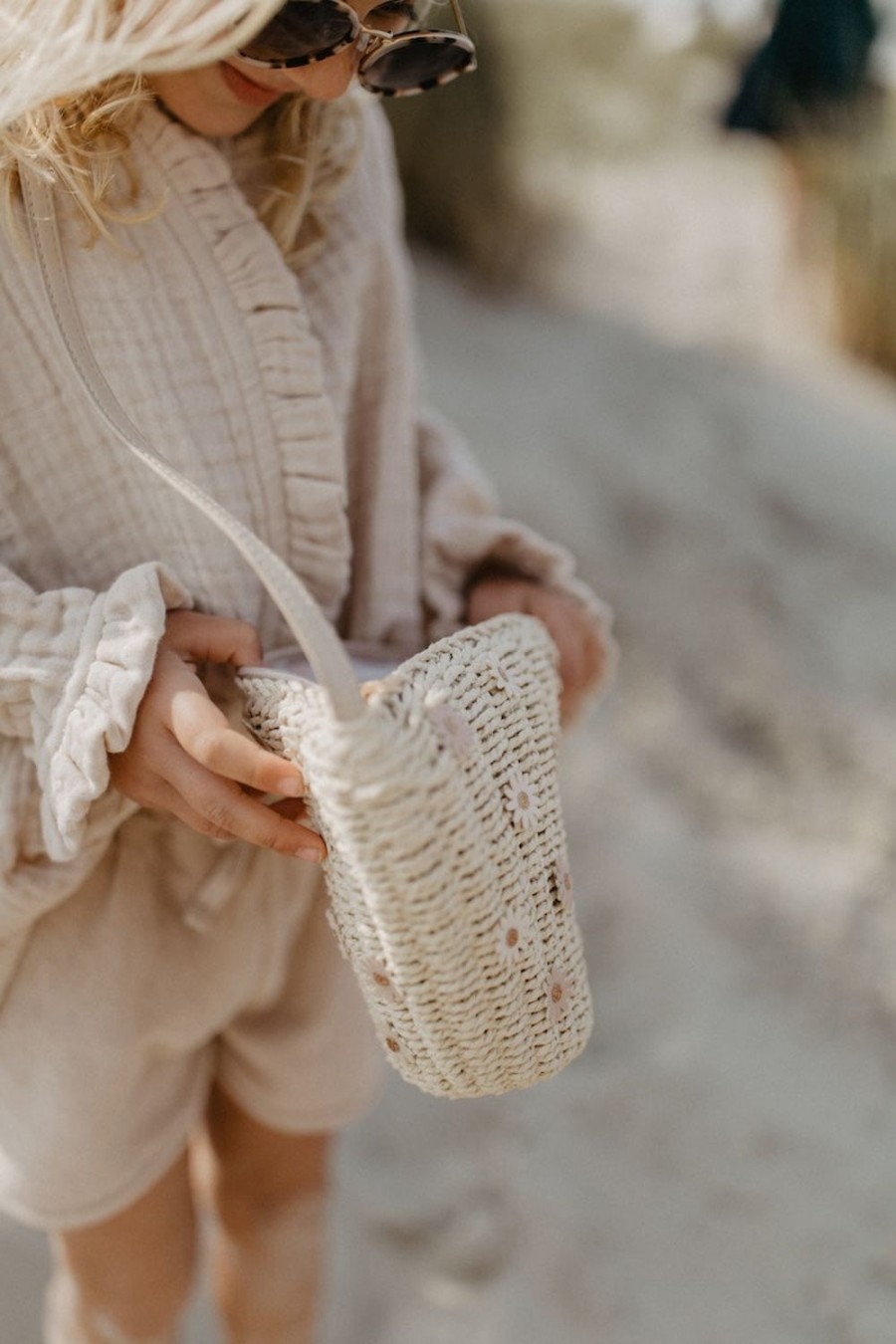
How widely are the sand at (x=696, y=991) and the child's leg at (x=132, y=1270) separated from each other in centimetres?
42

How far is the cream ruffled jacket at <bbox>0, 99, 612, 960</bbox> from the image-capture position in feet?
2.55

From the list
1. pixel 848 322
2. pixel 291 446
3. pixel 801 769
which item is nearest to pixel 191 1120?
pixel 291 446

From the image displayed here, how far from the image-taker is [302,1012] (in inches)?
42.2

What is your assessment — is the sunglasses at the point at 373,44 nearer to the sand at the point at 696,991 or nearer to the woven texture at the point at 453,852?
the woven texture at the point at 453,852

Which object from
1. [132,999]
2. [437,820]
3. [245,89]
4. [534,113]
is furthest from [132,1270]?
[534,113]

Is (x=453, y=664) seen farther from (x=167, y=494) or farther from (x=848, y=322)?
(x=848, y=322)

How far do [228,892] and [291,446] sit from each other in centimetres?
32

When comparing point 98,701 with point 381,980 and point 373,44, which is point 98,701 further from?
point 373,44

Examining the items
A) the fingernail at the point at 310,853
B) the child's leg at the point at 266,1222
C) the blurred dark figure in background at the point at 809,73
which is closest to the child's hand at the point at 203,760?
the fingernail at the point at 310,853

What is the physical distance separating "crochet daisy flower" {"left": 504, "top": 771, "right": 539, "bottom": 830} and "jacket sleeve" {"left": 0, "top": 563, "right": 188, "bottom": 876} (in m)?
0.22

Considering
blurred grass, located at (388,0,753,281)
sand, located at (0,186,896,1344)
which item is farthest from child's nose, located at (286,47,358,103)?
blurred grass, located at (388,0,753,281)

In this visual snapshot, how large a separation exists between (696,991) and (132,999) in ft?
3.60

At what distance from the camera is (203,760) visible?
73cm

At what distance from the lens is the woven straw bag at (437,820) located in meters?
0.65
